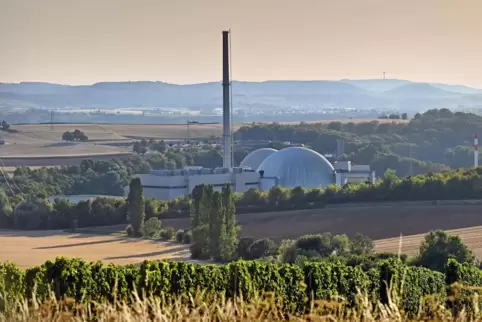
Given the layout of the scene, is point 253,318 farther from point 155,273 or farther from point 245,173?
point 245,173

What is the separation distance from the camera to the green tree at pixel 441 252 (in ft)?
110

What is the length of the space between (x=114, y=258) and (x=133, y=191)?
11.9m

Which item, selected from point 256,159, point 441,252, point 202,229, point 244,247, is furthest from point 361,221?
point 256,159

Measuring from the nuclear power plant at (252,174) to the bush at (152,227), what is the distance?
1682cm

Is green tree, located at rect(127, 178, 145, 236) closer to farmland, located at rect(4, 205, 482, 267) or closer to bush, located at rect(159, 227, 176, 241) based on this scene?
farmland, located at rect(4, 205, 482, 267)

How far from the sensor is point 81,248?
46.8m

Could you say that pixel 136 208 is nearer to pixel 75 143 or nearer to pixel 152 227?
pixel 152 227

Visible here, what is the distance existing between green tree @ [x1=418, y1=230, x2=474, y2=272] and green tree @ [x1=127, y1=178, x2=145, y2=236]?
1824 cm

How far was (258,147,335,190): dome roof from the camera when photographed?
7719 centimetres

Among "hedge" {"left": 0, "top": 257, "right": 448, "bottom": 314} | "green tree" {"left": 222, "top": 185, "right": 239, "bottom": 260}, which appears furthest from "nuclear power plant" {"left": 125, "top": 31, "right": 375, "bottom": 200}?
"hedge" {"left": 0, "top": 257, "right": 448, "bottom": 314}

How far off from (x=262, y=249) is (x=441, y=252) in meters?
10.2

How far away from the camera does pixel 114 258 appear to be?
42625 millimetres

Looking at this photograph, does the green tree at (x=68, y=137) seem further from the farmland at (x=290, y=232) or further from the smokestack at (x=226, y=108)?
the farmland at (x=290, y=232)

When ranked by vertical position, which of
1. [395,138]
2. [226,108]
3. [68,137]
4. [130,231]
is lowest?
[130,231]
